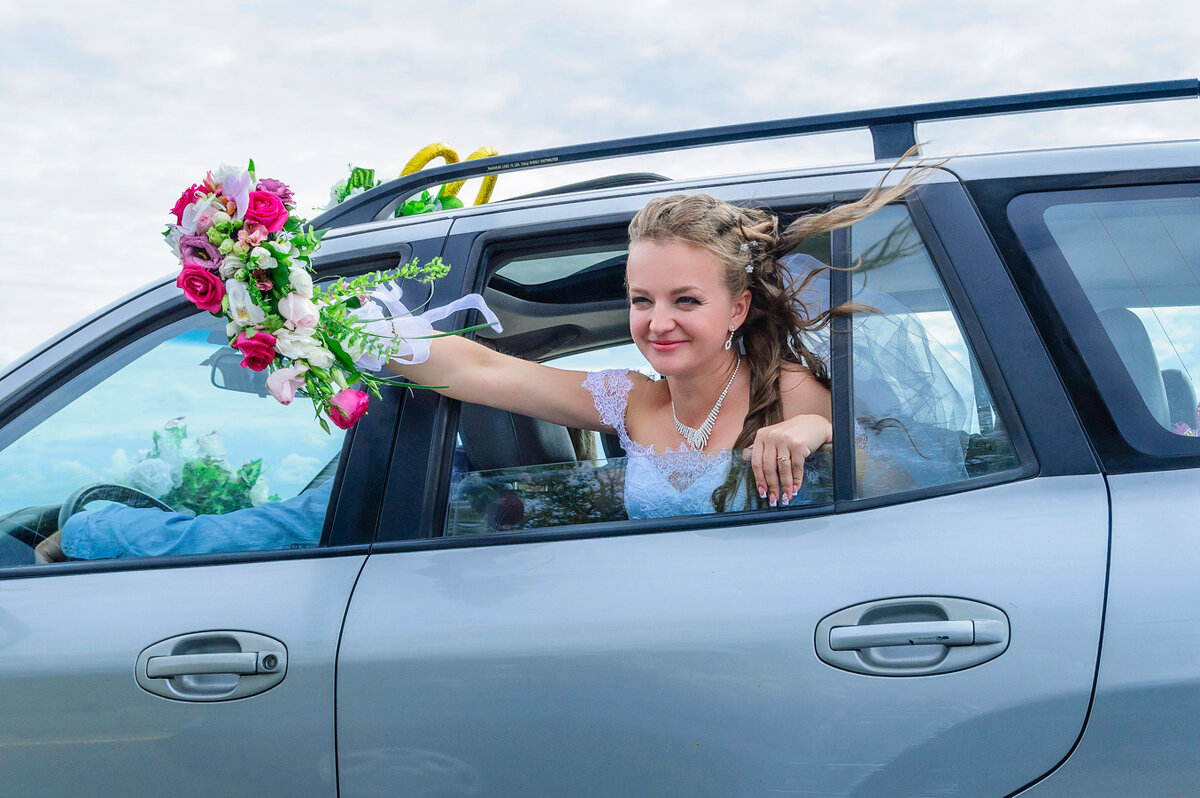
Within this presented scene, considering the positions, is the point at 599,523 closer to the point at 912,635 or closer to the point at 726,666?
the point at 726,666

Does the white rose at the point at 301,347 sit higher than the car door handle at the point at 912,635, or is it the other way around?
the white rose at the point at 301,347

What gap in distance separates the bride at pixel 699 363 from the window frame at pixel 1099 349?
23cm

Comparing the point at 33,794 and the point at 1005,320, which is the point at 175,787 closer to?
the point at 33,794

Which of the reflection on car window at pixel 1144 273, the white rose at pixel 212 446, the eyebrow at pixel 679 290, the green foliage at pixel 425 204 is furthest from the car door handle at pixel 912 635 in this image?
the green foliage at pixel 425 204

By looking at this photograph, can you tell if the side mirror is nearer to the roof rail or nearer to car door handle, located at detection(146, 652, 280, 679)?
the roof rail

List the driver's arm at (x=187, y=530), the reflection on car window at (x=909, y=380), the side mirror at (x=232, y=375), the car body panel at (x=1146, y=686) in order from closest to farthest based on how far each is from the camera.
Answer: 1. the car body panel at (x=1146, y=686)
2. the reflection on car window at (x=909, y=380)
3. the driver's arm at (x=187, y=530)
4. the side mirror at (x=232, y=375)

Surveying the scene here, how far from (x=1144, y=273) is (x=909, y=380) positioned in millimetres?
415

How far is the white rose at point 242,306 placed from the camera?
1.68m

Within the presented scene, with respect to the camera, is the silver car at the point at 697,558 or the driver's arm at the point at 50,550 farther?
the driver's arm at the point at 50,550

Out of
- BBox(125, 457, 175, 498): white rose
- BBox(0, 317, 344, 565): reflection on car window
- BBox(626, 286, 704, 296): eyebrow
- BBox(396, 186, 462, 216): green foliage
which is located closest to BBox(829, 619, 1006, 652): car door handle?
BBox(626, 286, 704, 296): eyebrow

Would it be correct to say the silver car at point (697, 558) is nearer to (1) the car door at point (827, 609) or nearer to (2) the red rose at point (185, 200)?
(1) the car door at point (827, 609)

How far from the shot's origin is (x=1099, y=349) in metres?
1.47

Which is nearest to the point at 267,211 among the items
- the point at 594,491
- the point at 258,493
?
the point at 258,493

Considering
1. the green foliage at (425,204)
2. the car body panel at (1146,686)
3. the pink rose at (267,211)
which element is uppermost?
the green foliage at (425,204)
